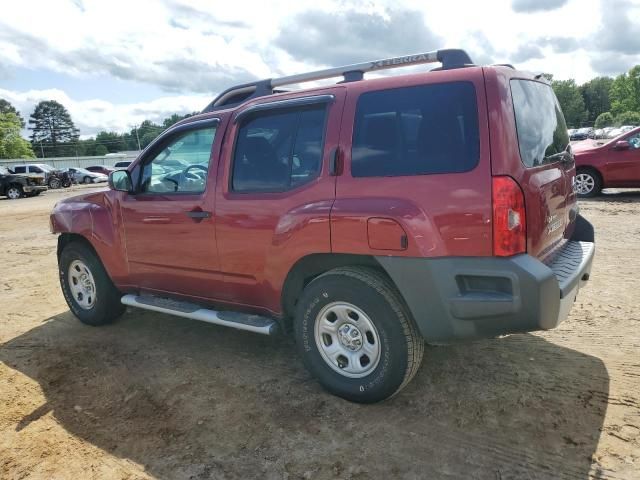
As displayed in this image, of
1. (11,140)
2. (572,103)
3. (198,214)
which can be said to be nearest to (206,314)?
(198,214)

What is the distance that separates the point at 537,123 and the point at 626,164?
8846mm

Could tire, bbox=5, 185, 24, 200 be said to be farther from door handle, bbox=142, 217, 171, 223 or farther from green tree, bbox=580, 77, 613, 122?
green tree, bbox=580, 77, 613, 122

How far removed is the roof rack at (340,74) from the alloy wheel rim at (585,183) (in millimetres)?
9252

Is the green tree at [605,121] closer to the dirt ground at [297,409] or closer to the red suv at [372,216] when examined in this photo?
the dirt ground at [297,409]

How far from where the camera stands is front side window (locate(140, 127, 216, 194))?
12.6 ft

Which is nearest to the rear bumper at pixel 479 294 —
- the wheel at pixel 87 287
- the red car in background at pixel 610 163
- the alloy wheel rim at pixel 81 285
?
the wheel at pixel 87 287

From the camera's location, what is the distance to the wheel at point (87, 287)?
471 cm

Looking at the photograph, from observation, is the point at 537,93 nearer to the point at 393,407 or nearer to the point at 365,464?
the point at 393,407

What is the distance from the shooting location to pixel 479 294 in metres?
2.69

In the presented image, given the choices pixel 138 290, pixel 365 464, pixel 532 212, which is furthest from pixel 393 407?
pixel 138 290

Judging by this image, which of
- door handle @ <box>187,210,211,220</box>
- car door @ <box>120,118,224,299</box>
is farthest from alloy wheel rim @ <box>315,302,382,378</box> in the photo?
door handle @ <box>187,210,211,220</box>

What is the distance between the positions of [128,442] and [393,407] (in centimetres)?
159

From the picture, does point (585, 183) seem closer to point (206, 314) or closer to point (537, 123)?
point (537, 123)

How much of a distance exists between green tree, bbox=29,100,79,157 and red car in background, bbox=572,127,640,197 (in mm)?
129142
